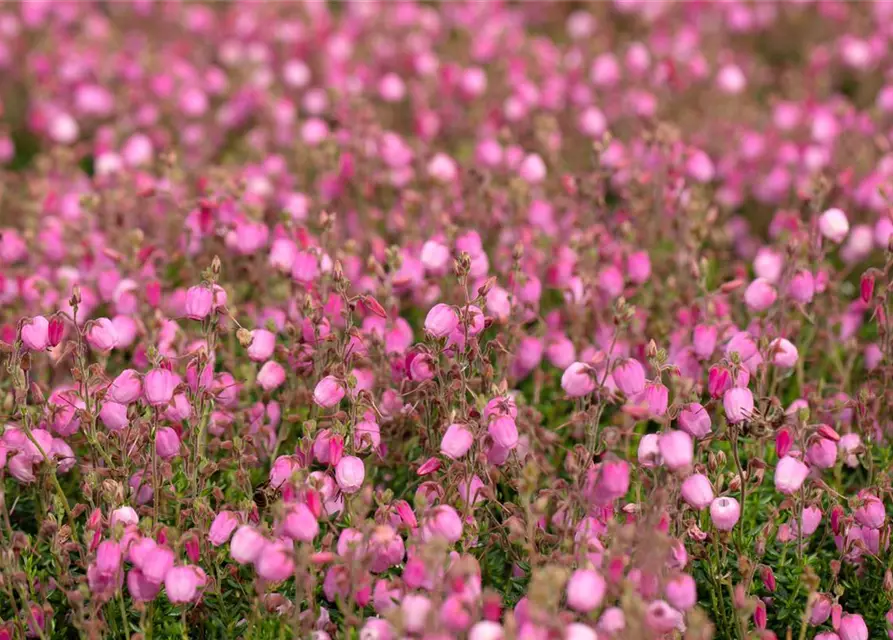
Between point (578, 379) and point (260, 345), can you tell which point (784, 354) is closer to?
point (578, 379)

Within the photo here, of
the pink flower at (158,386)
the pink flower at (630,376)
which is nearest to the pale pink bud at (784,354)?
the pink flower at (630,376)

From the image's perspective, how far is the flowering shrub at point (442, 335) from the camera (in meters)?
2.63

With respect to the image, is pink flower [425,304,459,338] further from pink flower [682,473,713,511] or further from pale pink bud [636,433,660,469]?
pink flower [682,473,713,511]

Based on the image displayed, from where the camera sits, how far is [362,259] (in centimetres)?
427

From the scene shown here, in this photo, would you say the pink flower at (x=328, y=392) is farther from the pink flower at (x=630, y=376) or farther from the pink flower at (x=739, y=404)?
the pink flower at (x=739, y=404)

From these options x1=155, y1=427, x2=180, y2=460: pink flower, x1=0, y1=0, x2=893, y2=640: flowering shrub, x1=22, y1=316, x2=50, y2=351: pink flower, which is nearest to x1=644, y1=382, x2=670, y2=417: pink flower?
x1=0, y1=0, x2=893, y2=640: flowering shrub

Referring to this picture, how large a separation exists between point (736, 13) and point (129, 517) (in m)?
4.86

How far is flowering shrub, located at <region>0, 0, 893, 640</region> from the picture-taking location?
2.63 metres

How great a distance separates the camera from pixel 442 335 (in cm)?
285

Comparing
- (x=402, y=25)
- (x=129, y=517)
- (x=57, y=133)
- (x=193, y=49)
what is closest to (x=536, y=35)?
(x=402, y=25)

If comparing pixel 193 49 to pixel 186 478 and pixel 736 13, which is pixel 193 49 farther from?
pixel 186 478

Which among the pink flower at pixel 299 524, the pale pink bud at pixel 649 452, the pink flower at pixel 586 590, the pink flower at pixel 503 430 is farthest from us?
the pink flower at pixel 503 430

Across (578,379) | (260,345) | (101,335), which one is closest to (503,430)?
(578,379)

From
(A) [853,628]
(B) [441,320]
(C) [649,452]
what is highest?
(B) [441,320]
